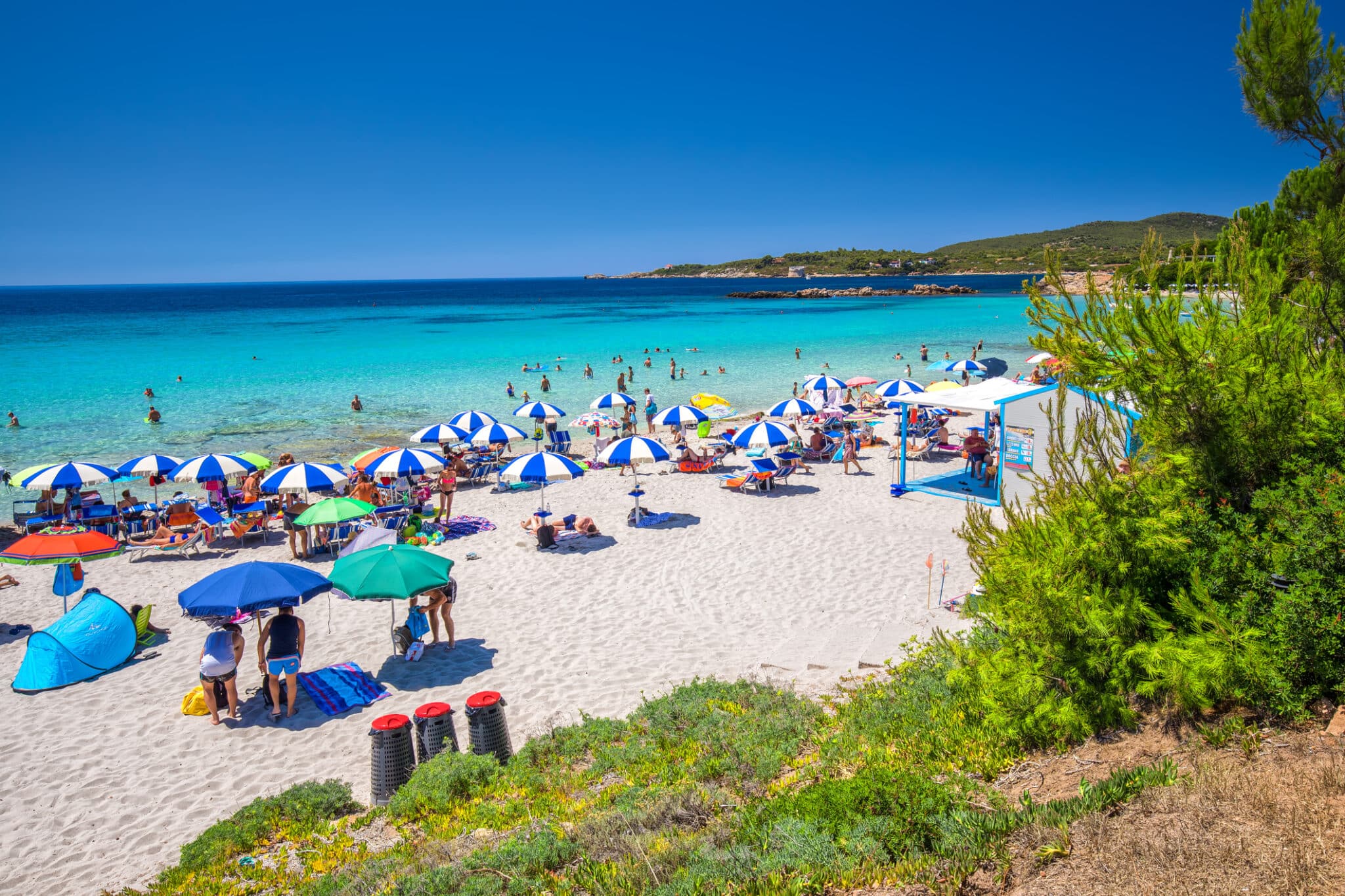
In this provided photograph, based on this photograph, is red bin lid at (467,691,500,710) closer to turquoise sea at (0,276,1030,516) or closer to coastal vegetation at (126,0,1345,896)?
coastal vegetation at (126,0,1345,896)

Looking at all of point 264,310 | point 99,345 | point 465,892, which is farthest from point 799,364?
point 264,310

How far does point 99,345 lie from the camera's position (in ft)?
191

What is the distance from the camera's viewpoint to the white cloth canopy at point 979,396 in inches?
520

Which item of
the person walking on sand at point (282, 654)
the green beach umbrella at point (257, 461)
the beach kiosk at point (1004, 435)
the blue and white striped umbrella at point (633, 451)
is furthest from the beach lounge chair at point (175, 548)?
the beach kiosk at point (1004, 435)

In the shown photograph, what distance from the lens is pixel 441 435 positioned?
58.5 feet

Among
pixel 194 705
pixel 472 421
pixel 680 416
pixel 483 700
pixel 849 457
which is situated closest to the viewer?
pixel 483 700

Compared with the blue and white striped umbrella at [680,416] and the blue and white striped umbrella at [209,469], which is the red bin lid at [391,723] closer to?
the blue and white striped umbrella at [209,469]

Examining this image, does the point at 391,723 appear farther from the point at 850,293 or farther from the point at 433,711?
the point at 850,293

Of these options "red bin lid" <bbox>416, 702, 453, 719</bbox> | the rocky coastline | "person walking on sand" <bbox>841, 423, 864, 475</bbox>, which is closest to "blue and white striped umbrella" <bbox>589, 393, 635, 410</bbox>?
"person walking on sand" <bbox>841, 423, 864, 475</bbox>

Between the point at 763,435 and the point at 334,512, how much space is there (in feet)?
28.5

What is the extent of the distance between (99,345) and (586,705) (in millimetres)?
68740

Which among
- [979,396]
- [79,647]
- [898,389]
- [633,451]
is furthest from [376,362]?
[979,396]

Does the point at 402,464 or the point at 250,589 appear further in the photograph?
the point at 402,464

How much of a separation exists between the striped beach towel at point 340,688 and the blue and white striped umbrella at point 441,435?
378 inches
